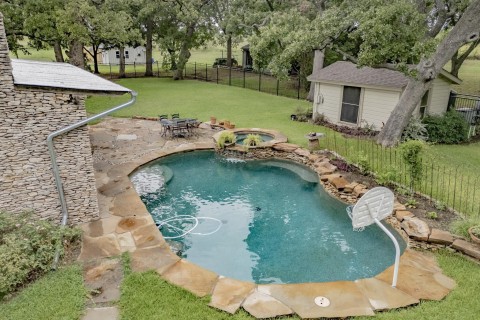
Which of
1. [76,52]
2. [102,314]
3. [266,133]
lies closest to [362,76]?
[266,133]

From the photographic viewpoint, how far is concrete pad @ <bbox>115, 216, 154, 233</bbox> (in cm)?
648

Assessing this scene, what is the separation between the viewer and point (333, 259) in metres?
6.22

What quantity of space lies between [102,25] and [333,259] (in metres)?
16.5

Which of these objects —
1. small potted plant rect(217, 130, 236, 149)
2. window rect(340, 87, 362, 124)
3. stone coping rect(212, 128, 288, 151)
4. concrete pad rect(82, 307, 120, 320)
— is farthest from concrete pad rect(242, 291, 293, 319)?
window rect(340, 87, 362, 124)

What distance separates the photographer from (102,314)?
4359 millimetres

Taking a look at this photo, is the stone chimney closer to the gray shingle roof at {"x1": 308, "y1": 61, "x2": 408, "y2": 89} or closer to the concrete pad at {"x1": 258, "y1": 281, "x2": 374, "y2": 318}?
the concrete pad at {"x1": 258, "y1": 281, "x2": 374, "y2": 318}

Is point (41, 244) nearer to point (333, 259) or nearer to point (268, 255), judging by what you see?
point (268, 255)

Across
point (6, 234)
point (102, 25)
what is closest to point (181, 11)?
point (102, 25)

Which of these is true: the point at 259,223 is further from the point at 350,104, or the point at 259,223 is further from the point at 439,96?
the point at 439,96

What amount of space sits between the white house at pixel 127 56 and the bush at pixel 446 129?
36.3m

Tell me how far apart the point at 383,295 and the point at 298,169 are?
598 cm

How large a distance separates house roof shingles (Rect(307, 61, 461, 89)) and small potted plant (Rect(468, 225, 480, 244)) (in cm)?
737

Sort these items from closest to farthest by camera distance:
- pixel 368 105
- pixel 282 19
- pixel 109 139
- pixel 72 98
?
1. pixel 72 98
2. pixel 109 139
3. pixel 368 105
4. pixel 282 19

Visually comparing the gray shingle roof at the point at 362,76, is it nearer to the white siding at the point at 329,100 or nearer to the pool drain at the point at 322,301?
the white siding at the point at 329,100
